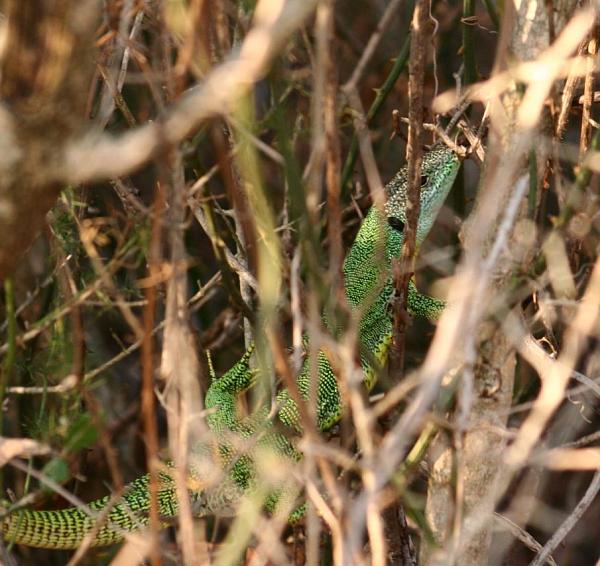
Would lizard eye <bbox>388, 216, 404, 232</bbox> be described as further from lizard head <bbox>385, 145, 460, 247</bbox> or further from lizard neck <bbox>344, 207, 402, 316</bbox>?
lizard neck <bbox>344, 207, 402, 316</bbox>

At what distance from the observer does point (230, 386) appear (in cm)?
305

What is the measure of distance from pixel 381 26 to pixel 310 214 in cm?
208

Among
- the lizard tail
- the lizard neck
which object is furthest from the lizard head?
the lizard tail

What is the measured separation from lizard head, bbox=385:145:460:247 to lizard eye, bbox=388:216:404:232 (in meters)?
0.02

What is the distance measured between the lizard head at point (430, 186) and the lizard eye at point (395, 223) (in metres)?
0.02

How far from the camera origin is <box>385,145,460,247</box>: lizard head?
3.27 meters

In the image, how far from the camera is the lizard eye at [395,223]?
3.73 meters

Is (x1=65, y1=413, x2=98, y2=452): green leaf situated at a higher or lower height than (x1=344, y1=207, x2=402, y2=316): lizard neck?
higher

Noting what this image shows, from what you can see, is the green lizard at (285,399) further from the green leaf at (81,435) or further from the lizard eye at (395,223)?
the green leaf at (81,435)

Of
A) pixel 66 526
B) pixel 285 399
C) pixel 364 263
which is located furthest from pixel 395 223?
pixel 66 526

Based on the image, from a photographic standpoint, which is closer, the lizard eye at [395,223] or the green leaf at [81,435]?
the green leaf at [81,435]

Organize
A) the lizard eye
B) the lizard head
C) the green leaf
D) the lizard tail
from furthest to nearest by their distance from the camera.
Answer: the lizard eye, the lizard head, the lizard tail, the green leaf

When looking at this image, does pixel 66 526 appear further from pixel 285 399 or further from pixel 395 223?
pixel 395 223

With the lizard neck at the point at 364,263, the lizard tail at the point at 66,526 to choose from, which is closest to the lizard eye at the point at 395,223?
the lizard neck at the point at 364,263
